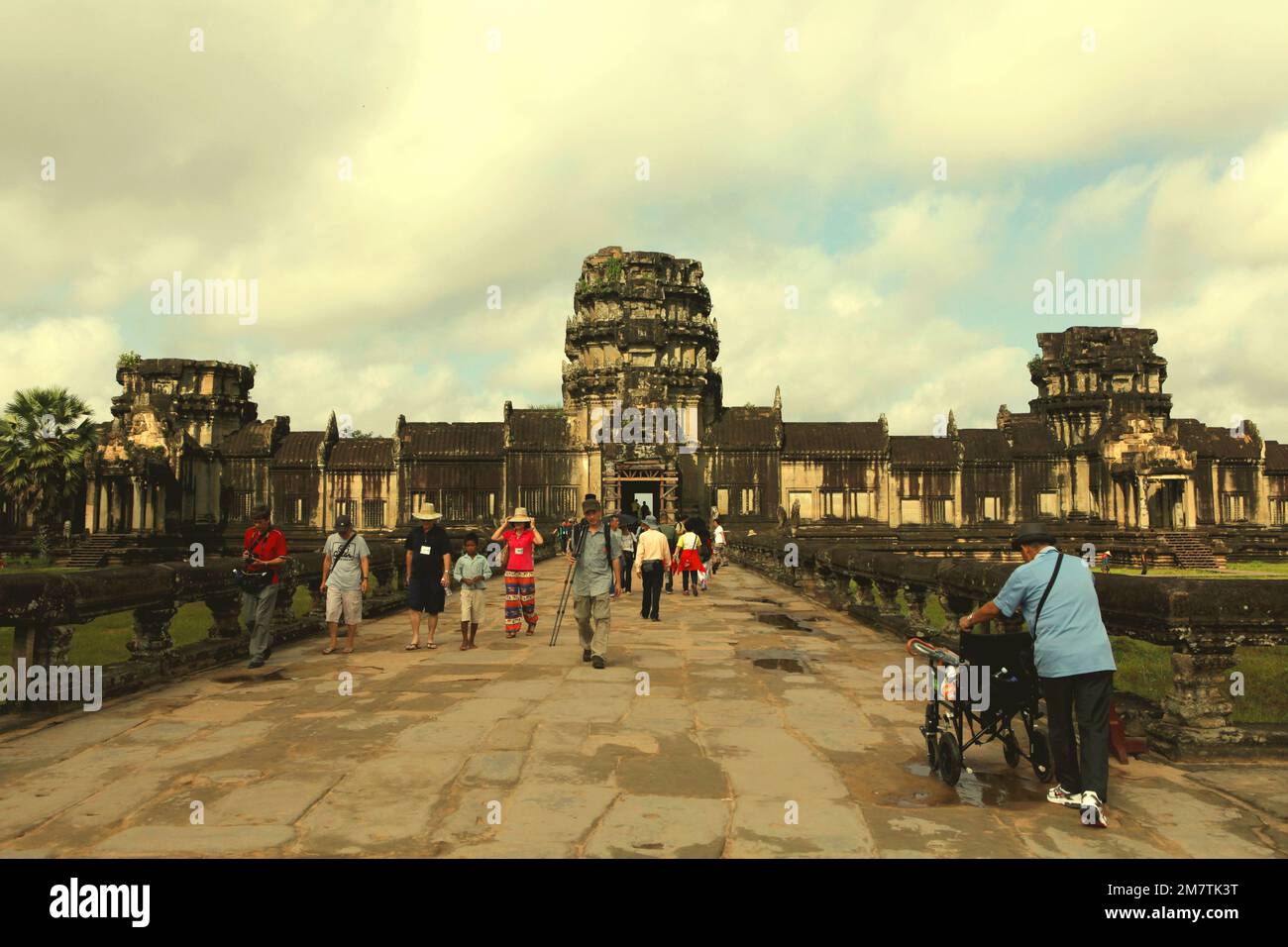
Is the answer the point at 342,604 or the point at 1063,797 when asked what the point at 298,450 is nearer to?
the point at 342,604

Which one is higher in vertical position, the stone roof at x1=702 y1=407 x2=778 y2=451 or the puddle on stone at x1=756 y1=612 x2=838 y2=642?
the stone roof at x1=702 y1=407 x2=778 y2=451

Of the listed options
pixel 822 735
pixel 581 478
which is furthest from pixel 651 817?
pixel 581 478

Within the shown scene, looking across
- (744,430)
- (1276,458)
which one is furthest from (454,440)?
(1276,458)

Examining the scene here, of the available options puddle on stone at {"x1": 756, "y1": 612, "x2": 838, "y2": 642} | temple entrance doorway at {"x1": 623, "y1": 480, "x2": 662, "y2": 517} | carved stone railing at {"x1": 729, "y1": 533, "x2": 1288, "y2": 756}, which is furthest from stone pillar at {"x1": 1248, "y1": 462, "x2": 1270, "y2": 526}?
carved stone railing at {"x1": 729, "y1": 533, "x2": 1288, "y2": 756}

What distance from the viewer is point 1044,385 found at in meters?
49.7

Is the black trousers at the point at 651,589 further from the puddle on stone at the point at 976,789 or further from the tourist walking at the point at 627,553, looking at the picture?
the puddle on stone at the point at 976,789

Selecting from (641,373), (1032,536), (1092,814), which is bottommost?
(1092,814)

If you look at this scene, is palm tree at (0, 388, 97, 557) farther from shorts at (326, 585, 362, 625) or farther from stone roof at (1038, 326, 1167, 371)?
stone roof at (1038, 326, 1167, 371)

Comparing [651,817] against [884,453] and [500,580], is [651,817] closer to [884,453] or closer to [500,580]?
[500,580]

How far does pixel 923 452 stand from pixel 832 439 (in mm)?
4515

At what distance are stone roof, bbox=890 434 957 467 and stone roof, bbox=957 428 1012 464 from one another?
29.6 inches

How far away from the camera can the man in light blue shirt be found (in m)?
5.01

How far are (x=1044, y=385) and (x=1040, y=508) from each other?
30.5 feet

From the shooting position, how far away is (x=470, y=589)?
11445 millimetres
